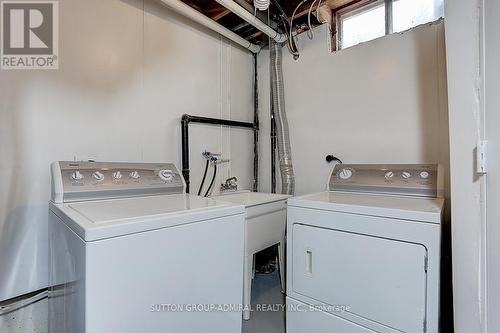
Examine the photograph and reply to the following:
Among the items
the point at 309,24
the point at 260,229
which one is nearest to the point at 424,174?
the point at 260,229

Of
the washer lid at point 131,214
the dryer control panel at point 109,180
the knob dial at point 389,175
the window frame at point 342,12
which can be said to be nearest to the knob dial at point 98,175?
the dryer control panel at point 109,180

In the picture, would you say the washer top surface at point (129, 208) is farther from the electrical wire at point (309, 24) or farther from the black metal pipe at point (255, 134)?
the electrical wire at point (309, 24)

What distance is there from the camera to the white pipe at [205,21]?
6.18 feet

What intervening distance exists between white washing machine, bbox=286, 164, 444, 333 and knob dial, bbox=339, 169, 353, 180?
0.65 ft

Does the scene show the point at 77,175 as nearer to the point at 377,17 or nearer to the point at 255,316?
the point at 255,316

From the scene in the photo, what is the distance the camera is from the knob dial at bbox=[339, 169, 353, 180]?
6.12ft

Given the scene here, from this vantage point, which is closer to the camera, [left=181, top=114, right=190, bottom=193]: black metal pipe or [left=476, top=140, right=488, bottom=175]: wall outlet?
[left=476, top=140, right=488, bottom=175]: wall outlet

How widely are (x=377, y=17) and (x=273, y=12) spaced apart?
89cm

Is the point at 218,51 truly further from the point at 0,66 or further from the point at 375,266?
the point at 375,266

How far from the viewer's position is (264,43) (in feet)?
8.87

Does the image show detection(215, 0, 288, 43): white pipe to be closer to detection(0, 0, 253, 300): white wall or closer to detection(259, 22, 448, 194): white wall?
detection(259, 22, 448, 194): white wall

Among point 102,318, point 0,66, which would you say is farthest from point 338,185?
point 0,66

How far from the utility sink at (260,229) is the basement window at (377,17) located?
4.86 ft

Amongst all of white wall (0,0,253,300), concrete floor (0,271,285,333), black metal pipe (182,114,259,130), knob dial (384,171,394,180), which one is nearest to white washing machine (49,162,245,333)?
concrete floor (0,271,285,333)
